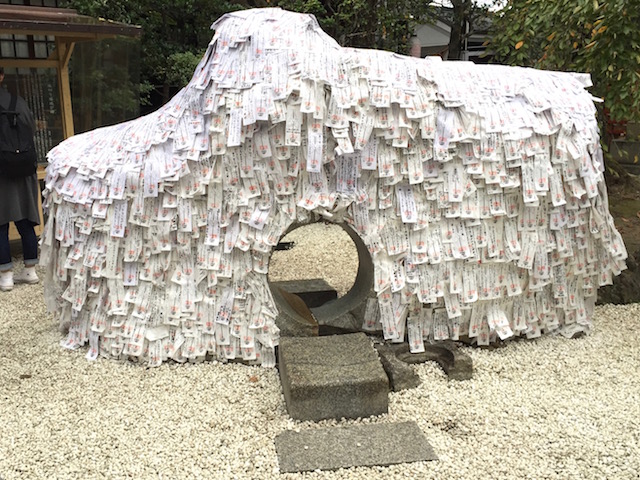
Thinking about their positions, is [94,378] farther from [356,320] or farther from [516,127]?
[516,127]

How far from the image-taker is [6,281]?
562 cm

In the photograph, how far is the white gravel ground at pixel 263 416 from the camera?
2.99 m

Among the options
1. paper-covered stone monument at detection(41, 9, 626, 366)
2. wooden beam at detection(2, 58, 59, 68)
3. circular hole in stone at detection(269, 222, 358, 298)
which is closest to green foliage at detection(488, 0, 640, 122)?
paper-covered stone monument at detection(41, 9, 626, 366)

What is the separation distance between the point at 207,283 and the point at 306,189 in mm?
868

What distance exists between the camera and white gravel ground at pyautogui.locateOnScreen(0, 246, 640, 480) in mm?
2990

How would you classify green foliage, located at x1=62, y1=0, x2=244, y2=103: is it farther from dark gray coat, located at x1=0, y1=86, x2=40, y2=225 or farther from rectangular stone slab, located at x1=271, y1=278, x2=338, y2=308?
rectangular stone slab, located at x1=271, y1=278, x2=338, y2=308

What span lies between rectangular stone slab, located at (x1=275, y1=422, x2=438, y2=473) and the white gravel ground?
51 mm

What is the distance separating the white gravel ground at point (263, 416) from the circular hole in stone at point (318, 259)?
6.79 feet

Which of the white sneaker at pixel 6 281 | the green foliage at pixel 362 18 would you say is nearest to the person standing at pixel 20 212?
the white sneaker at pixel 6 281

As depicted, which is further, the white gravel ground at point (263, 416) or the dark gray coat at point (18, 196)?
the dark gray coat at point (18, 196)

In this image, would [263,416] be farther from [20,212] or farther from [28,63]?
[28,63]

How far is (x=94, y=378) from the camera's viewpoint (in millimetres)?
3846

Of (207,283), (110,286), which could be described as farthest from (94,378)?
(207,283)

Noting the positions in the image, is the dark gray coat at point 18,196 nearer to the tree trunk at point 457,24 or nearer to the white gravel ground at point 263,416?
the white gravel ground at point 263,416
